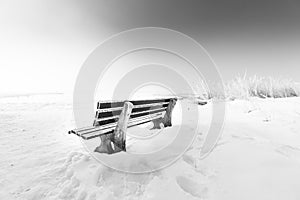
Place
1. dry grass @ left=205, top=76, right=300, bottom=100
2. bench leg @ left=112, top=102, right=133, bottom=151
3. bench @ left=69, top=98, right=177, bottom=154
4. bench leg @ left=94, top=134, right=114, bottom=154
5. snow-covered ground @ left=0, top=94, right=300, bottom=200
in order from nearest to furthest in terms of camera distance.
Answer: snow-covered ground @ left=0, top=94, right=300, bottom=200 → bench @ left=69, top=98, right=177, bottom=154 → bench leg @ left=112, top=102, right=133, bottom=151 → bench leg @ left=94, top=134, right=114, bottom=154 → dry grass @ left=205, top=76, right=300, bottom=100

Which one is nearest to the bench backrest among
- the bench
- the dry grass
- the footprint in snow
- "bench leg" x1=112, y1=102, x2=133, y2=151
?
the bench

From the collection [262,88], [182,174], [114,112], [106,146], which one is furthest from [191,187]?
[262,88]

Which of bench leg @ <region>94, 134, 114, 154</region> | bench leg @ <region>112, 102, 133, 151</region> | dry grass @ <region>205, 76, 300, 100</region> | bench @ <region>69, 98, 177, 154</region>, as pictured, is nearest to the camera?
bench @ <region>69, 98, 177, 154</region>

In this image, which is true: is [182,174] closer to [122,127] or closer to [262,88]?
[122,127]

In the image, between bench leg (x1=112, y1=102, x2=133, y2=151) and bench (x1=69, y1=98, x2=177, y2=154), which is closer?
bench (x1=69, y1=98, x2=177, y2=154)

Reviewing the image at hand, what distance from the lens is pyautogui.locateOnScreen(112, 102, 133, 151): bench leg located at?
246cm

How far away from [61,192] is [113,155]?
2.68ft

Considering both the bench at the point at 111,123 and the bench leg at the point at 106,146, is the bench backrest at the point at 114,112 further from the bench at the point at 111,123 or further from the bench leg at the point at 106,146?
the bench leg at the point at 106,146

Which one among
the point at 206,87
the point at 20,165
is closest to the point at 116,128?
the point at 20,165

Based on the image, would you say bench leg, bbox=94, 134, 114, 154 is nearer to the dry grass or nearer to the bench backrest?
the bench backrest

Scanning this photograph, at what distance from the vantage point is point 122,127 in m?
2.48

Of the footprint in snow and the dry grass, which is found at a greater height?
the dry grass

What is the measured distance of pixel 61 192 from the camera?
1.79 meters

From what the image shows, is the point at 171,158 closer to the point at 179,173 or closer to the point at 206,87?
the point at 179,173
